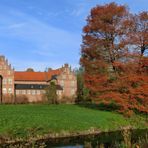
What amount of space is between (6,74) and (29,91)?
8066 mm

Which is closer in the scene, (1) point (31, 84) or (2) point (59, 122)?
(2) point (59, 122)

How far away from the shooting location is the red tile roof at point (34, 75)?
346 ft

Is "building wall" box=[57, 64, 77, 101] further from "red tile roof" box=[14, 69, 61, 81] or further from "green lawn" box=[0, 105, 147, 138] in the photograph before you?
"green lawn" box=[0, 105, 147, 138]

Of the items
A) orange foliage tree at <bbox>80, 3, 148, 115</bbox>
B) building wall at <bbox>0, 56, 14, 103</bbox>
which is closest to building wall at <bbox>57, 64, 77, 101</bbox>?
building wall at <bbox>0, 56, 14, 103</bbox>

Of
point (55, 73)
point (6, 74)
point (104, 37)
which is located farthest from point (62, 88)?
point (104, 37)

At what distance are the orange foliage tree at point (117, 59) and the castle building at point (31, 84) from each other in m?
40.5

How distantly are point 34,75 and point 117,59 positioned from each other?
68.3 metres

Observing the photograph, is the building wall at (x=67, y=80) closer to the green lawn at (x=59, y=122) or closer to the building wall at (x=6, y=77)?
the building wall at (x=6, y=77)

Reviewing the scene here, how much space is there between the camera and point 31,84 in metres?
103

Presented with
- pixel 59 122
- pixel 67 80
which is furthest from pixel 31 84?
pixel 59 122

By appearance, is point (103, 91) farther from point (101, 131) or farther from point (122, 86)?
point (101, 131)

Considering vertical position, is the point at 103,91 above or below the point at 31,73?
below

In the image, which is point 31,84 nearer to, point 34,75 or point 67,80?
point 34,75

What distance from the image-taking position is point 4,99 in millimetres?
89438
